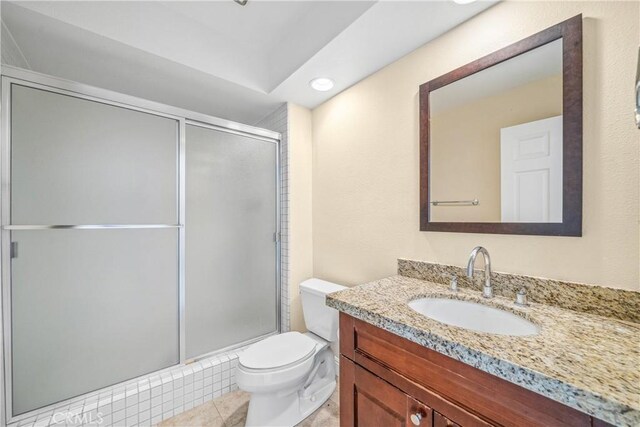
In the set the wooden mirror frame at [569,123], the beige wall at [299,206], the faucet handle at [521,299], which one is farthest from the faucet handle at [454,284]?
the beige wall at [299,206]

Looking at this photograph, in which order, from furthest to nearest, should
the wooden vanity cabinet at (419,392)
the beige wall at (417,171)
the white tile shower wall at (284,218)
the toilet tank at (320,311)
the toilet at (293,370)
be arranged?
the white tile shower wall at (284,218)
the toilet tank at (320,311)
the toilet at (293,370)
the beige wall at (417,171)
the wooden vanity cabinet at (419,392)

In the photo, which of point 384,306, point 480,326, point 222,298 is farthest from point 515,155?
point 222,298

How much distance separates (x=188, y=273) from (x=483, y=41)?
2.11m

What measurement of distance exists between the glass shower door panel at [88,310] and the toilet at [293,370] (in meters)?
0.64

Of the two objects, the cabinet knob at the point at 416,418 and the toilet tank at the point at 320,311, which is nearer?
the cabinet knob at the point at 416,418

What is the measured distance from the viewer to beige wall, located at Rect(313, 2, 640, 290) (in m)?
0.87

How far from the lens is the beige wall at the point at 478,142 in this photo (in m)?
1.04

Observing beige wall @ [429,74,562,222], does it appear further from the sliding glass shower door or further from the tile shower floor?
the sliding glass shower door

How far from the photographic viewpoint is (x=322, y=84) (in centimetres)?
180

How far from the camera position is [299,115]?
84.9 inches

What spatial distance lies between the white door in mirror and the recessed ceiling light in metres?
1.14

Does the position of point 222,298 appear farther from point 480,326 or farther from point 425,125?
point 425,125

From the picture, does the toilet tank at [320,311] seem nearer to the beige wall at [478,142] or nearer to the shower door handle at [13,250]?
the beige wall at [478,142]

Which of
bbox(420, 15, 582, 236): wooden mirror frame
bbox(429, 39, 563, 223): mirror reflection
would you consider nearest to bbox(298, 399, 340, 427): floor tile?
bbox(429, 39, 563, 223): mirror reflection
